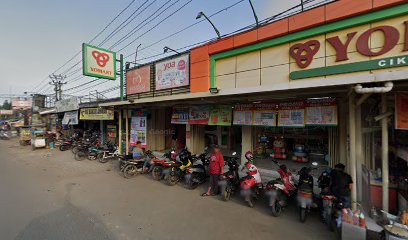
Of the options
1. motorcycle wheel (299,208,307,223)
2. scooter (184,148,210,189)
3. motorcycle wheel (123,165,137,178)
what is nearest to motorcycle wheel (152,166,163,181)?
motorcycle wheel (123,165,137,178)

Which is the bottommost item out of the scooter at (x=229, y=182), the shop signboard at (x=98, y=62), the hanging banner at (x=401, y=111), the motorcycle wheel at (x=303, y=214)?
the motorcycle wheel at (x=303, y=214)

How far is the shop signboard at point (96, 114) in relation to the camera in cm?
1177

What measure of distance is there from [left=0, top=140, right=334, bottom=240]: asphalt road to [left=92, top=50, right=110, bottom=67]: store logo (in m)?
6.30

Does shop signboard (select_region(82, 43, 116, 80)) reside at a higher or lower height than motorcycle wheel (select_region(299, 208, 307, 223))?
higher

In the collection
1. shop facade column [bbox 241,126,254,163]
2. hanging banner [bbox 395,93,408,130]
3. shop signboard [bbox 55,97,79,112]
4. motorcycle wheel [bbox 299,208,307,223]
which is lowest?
motorcycle wheel [bbox 299,208,307,223]

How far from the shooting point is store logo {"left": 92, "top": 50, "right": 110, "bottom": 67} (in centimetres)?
1014

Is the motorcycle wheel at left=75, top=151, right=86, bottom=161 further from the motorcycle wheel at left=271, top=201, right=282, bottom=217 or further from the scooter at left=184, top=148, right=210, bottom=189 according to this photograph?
the motorcycle wheel at left=271, top=201, right=282, bottom=217

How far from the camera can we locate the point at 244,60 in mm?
6430

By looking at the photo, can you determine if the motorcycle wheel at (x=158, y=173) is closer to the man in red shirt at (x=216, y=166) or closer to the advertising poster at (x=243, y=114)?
the man in red shirt at (x=216, y=166)

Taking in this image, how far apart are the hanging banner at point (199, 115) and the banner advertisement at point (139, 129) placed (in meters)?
3.32

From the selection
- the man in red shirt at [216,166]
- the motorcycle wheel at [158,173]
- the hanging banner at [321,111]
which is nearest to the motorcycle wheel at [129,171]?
the motorcycle wheel at [158,173]

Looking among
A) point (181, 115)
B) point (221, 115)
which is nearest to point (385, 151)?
point (221, 115)

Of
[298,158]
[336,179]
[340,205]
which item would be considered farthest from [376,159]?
[298,158]

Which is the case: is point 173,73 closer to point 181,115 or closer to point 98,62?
point 181,115
